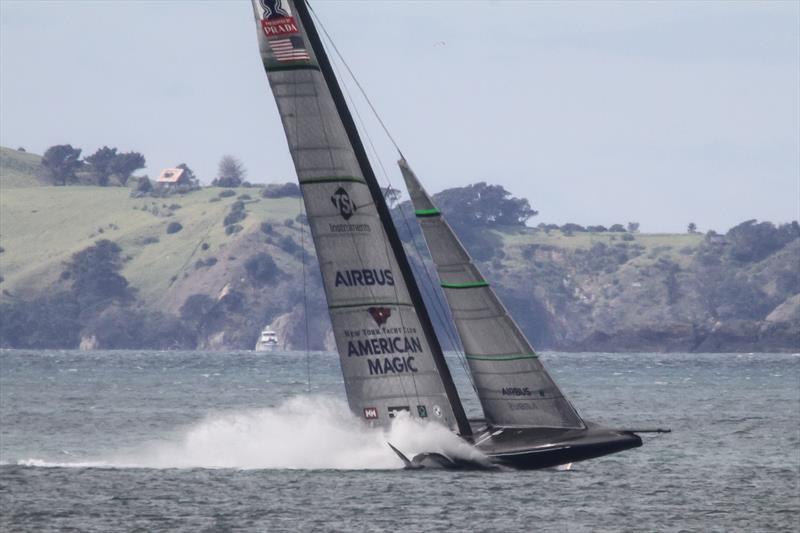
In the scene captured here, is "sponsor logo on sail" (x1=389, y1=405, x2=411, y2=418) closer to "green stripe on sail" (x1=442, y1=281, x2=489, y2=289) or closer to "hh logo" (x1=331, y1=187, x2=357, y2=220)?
"green stripe on sail" (x1=442, y1=281, x2=489, y2=289)

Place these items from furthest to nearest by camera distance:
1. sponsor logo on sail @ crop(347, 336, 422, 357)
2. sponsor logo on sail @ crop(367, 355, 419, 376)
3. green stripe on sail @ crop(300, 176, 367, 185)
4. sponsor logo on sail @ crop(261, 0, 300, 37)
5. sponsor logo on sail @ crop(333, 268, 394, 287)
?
sponsor logo on sail @ crop(367, 355, 419, 376) → sponsor logo on sail @ crop(347, 336, 422, 357) → sponsor logo on sail @ crop(333, 268, 394, 287) → green stripe on sail @ crop(300, 176, 367, 185) → sponsor logo on sail @ crop(261, 0, 300, 37)

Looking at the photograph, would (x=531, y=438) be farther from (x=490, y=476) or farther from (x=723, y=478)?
(x=723, y=478)

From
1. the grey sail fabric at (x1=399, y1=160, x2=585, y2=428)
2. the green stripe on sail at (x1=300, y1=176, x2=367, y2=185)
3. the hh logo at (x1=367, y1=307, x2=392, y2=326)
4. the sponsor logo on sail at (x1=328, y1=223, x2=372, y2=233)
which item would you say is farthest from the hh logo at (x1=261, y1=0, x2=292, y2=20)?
the hh logo at (x1=367, y1=307, x2=392, y2=326)

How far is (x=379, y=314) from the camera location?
116 ft

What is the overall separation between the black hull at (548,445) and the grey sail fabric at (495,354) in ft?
0.69

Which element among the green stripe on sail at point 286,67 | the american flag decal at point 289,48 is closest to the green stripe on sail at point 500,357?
the green stripe on sail at point 286,67

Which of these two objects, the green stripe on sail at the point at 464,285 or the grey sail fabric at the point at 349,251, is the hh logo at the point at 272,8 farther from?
the green stripe on sail at the point at 464,285

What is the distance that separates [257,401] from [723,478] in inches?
1814

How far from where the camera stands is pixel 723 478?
4250 cm

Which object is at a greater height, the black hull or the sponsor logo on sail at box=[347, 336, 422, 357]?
the sponsor logo on sail at box=[347, 336, 422, 357]

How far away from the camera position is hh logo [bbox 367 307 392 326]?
35.4 m

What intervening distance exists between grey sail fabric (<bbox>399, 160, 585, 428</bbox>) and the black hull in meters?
0.21

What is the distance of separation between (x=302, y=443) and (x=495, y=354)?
5.95 metres

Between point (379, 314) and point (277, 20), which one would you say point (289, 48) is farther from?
point (379, 314)
